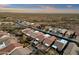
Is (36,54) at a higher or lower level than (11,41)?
lower

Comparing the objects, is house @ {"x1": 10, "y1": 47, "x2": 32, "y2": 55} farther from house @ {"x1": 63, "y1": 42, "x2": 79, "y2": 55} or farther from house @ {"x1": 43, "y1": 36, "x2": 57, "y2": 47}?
house @ {"x1": 63, "y1": 42, "x2": 79, "y2": 55}

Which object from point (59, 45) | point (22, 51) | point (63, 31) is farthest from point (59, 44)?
point (22, 51)

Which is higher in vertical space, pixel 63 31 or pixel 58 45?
pixel 63 31

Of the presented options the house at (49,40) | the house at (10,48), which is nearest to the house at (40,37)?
the house at (49,40)

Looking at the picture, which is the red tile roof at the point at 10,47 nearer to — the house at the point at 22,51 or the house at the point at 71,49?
the house at the point at 22,51

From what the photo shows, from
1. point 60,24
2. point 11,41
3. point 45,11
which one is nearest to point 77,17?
point 60,24

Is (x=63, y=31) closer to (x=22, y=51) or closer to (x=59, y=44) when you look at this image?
(x=59, y=44)

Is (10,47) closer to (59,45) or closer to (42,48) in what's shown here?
(42,48)
